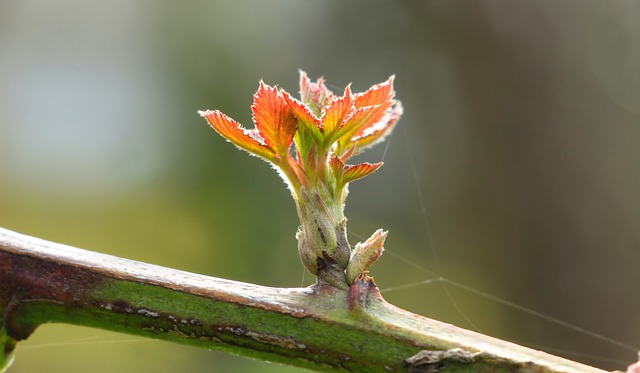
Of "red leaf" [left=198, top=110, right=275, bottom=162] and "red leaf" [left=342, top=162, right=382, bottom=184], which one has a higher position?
"red leaf" [left=198, top=110, right=275, bottom=162]

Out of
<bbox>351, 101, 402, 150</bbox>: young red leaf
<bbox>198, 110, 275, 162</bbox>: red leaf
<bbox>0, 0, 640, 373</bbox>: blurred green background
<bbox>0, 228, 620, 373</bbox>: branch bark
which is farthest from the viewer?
<bbox>0, 0, 640, 373</bbox>: blurred green background

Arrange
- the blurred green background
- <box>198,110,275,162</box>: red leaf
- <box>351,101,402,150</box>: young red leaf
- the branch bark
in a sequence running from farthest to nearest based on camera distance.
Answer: the blurred green background
<box>351,101,402,150</box>: young red leaf
<box>198,110,275,162</box>: red leaf
the branch bark

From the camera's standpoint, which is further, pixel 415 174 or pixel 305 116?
pixel 415 174

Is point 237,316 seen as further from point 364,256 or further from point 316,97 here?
point 316,97

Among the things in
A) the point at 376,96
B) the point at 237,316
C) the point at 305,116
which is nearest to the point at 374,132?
the point at 376,96

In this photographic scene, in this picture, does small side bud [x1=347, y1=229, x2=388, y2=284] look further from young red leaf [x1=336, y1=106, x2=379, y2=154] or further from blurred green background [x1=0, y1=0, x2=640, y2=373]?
blurred green background [x1=0, y1=0, x2=640, y2=373]

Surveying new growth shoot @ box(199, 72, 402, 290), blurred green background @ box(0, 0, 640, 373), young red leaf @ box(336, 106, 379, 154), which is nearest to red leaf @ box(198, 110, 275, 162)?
new growth shoot @ box(199, 72, 402, 290)

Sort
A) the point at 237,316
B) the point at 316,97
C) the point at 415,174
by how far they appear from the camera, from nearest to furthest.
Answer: the point at 237,316
the point at 316,97
the point at 415,174
